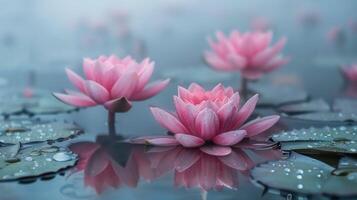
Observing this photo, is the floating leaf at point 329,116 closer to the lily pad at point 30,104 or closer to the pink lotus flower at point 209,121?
the pink lotus flower at point 209,121

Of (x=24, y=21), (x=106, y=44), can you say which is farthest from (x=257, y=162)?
(x=24, y=21)

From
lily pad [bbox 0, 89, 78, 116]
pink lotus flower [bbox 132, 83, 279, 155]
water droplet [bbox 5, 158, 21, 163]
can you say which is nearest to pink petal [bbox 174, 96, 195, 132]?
pink lotus flower [bbox 132, 83, 279, 155]

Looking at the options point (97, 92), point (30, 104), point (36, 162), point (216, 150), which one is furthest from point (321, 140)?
point (30, 104)

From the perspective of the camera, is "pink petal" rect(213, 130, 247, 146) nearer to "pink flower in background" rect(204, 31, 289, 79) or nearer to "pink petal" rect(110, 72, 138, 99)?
"pink petal" rect(110, 72, 138, 99)

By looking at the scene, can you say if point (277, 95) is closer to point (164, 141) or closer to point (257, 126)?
point (257, 126)

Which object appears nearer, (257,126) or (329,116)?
(257,126)

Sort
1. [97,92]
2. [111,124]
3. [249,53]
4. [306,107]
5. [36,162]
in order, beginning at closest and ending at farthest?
[36,162], [97,92], [111,124], [306,107], [249,53]

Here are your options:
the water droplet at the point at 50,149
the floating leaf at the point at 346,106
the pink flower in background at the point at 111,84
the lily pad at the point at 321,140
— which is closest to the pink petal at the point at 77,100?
the pink flower in background at the point at 111,84
